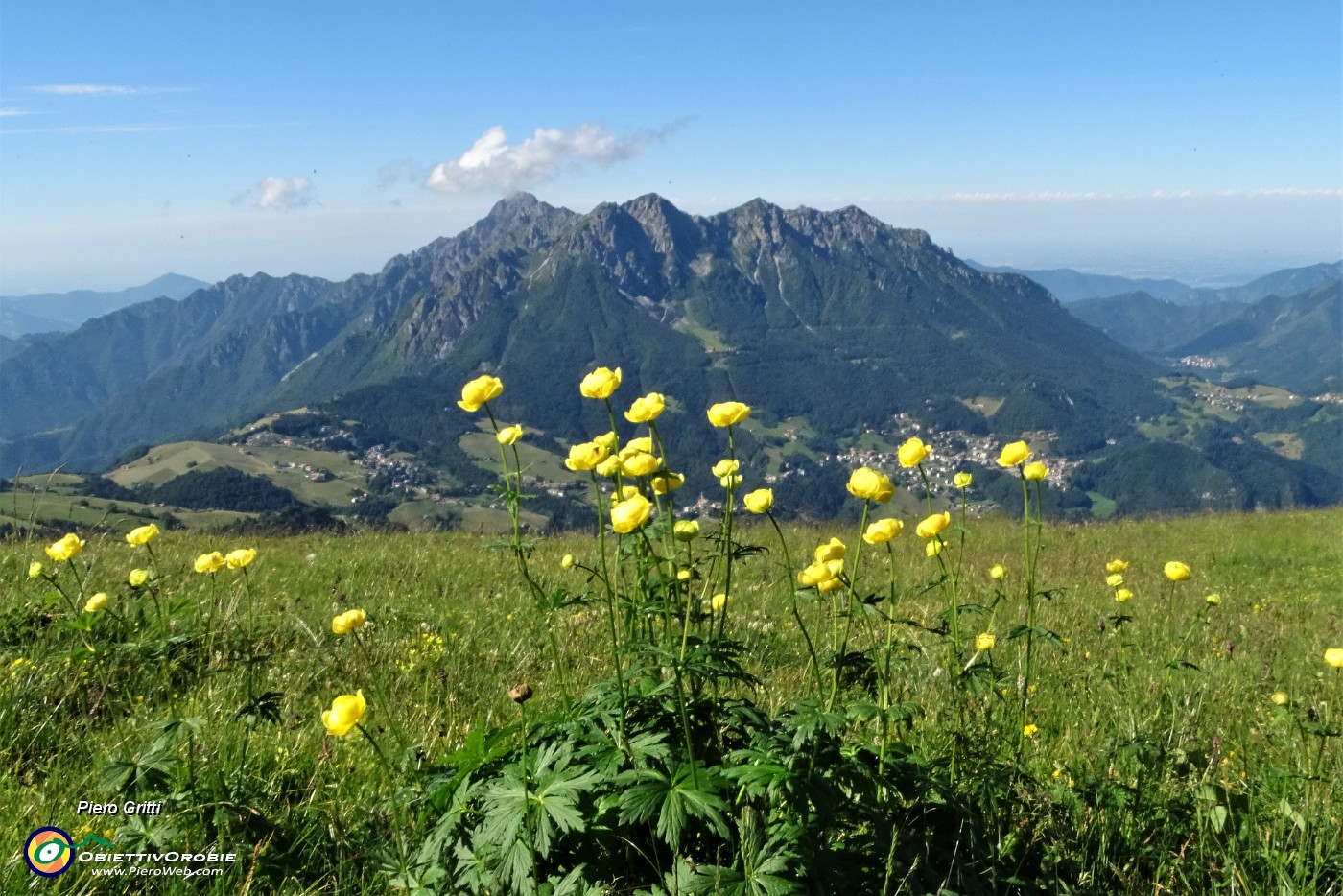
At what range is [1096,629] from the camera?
646cm

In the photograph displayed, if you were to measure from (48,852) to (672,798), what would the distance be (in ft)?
6.27

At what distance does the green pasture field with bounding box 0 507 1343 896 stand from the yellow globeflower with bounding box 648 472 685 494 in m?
0.19

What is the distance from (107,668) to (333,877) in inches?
88.2

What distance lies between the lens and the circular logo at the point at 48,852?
8.02 ft

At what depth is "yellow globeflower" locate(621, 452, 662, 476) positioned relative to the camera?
243cm

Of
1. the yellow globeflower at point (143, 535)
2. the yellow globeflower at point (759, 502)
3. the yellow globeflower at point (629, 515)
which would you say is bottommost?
the yellow globeflower at point (143, 535)

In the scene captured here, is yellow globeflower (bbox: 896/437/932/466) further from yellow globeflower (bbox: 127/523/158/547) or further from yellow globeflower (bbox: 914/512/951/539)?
yellow globeflower (bbox: 127/523/158/547)

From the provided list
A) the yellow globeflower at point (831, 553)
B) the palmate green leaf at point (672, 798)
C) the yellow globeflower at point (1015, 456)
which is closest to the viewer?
the palmate green leaf at point (672, 798)

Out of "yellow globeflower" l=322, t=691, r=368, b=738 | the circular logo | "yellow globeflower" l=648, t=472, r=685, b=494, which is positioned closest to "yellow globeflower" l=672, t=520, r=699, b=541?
"yellow globeflower" l=648, t=472, r=685, b=494

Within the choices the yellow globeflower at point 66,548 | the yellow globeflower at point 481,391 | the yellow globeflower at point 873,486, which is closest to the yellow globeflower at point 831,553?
the yellow globeflower at point 873,486

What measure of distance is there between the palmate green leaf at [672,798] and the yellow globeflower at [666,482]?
82cm

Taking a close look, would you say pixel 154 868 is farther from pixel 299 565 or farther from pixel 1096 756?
pixel 299 565

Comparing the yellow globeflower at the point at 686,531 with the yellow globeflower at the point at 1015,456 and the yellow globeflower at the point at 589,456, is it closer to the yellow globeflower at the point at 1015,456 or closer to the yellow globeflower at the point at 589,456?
the yellow globeflower at the point at 589,456

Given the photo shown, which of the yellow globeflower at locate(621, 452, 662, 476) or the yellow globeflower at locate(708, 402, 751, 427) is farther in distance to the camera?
the yellow globeflower at locate(708, 402, 751, 427)
